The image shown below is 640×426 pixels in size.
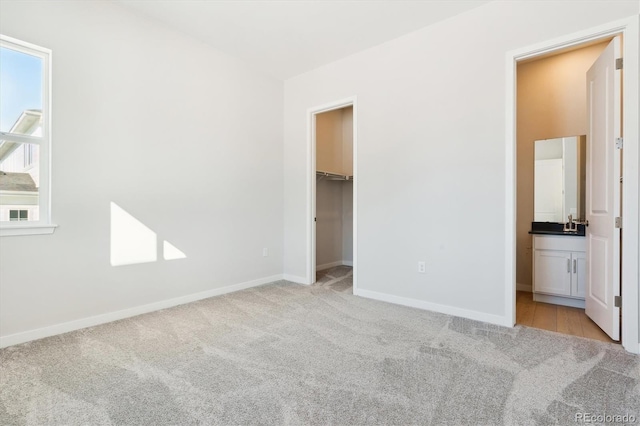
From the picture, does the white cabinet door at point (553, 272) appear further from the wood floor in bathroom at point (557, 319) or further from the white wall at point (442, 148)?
the white wall at point (442, 148)

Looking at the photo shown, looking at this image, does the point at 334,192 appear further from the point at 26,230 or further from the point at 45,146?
the point at 26,230

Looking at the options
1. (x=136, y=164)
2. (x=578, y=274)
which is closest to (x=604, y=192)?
(x=578, y=274)

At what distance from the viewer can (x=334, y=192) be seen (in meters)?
5.59

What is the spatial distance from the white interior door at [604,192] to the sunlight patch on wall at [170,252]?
3.79 m

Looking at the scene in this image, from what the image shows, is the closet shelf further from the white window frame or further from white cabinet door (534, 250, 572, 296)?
the white window frame

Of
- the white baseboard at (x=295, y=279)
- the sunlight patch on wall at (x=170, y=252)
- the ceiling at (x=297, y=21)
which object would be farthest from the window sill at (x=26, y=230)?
the white baseboard at (x=295, y=279)

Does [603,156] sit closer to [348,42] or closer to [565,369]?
[565,369]

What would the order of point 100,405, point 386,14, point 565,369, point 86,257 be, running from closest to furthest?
point 100,405
point 565,369
point 86,257
point 386,14

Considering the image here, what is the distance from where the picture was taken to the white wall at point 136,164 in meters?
2.43

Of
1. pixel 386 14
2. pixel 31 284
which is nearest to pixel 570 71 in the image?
pixel 386 14

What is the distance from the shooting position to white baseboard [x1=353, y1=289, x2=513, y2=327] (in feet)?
8.84

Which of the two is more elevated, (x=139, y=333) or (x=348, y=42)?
(x=348, y=42)

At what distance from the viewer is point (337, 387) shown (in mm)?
1738

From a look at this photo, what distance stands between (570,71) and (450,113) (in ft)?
6.31
